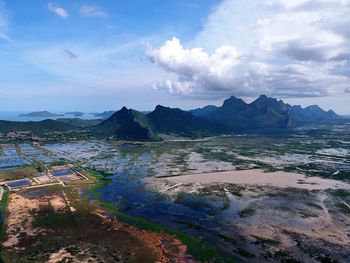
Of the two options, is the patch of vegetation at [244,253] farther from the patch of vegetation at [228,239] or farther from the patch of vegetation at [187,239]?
the patch of vegetation at [187,239]

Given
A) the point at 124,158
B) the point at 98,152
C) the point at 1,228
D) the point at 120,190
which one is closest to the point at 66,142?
the point at 98,152

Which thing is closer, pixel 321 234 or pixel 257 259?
pixel 257 259

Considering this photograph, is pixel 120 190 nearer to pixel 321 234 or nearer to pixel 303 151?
pixel 321 234

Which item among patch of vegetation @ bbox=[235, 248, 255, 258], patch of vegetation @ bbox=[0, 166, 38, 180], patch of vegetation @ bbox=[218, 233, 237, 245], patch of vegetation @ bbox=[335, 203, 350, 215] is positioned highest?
patch of vegetation @ bbox=[0, 166, 38, 180]

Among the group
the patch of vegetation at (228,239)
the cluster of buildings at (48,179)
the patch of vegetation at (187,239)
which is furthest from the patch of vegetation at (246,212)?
the cluster of buildings at (48,179)

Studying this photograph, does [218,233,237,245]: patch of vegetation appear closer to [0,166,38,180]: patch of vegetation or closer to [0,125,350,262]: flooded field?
[0,125,350,262]: flooded field

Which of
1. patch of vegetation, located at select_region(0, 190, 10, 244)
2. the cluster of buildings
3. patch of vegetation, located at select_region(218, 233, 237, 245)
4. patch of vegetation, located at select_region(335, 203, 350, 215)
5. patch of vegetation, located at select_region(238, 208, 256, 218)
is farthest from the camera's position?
the cluster of buildings

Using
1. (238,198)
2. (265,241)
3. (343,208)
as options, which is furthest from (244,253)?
(343,208)

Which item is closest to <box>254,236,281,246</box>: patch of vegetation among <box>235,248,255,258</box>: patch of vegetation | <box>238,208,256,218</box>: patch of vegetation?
<box>235,248,255,258</box>: patch of vegetation
